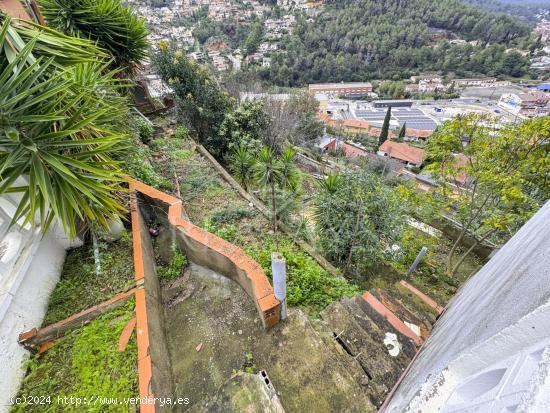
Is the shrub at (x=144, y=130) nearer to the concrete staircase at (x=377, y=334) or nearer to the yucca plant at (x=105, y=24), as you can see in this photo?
the yucca plant at (x=105, y=24)

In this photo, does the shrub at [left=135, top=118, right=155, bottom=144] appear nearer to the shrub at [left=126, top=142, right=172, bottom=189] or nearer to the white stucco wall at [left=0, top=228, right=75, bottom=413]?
the shrub at [left=126, top=142, right=172, bottom=189]

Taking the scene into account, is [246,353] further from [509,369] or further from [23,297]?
[509,369]

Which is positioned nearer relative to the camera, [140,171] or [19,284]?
[19,284]

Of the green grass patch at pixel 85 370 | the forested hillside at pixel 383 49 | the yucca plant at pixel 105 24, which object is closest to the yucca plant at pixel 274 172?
the green grass patch at pixel 85 370

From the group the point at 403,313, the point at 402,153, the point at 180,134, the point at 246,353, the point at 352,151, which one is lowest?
the point at 402,153

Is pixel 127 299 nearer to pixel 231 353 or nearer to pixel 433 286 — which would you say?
pixel 231 353

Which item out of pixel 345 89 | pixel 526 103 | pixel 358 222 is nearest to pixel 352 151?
pixel 358 222
